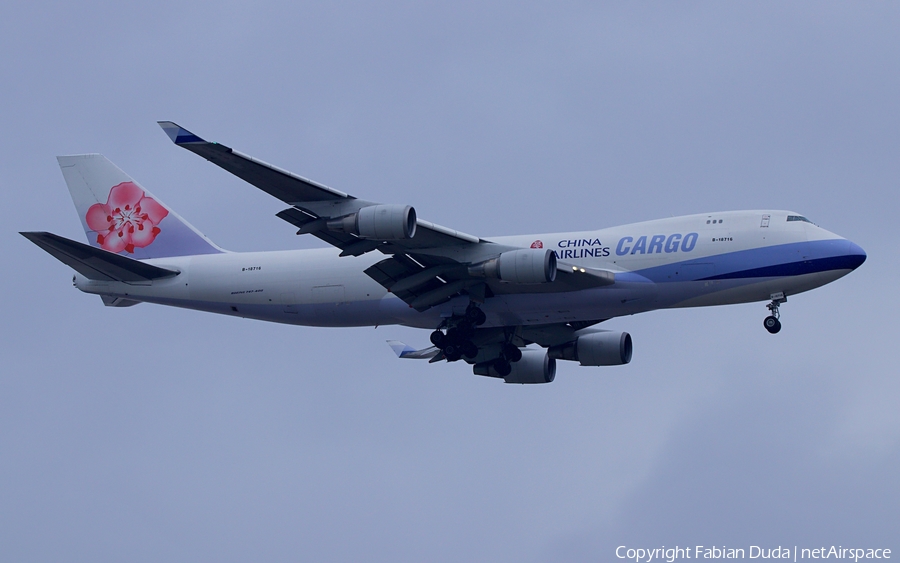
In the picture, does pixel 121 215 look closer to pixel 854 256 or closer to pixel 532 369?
pixel 532 369

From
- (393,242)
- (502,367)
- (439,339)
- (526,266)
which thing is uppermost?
(393,242)

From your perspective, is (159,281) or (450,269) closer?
(450,269)

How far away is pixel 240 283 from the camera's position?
46.1 metres

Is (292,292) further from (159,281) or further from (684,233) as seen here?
(684,233)

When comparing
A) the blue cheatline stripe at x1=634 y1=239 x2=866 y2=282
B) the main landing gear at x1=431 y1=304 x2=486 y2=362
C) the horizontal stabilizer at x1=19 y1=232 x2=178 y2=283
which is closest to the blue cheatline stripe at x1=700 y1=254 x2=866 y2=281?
the blue cheatline stripe at x1=634 y1=239 x2=866 y2=282

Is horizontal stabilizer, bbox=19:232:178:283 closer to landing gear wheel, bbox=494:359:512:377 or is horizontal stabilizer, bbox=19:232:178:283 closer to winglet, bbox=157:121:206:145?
winglet, bbox=157:121:206:145

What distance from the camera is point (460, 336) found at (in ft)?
144

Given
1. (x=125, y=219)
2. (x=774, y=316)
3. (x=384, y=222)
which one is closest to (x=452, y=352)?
(x=384, y=222)

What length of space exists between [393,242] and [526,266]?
15.1ft

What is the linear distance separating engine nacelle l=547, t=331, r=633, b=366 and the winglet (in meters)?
19.0

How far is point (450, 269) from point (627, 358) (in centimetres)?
1012

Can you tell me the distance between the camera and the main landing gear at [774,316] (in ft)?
136

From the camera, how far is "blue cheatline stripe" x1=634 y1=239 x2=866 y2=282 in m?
40.7

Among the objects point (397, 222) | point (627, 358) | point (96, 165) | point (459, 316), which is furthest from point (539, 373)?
point (96, 165)
